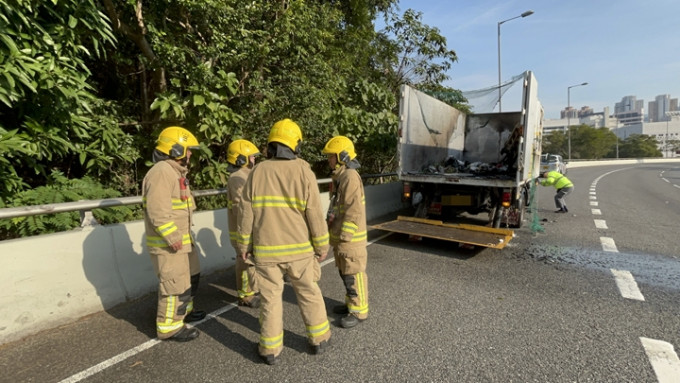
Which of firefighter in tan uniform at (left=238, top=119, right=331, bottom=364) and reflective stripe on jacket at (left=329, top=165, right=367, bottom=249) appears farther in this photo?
reflective stripe on jacket at (left=329, top=165, right=367, bottom=249)

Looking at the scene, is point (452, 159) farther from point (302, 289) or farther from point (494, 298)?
point (302, 289)

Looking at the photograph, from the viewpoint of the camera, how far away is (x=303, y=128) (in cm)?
710

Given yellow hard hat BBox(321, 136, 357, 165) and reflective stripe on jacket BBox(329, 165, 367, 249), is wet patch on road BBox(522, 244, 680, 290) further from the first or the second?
yellow hard hat BBox(321, 136, 357, 165)

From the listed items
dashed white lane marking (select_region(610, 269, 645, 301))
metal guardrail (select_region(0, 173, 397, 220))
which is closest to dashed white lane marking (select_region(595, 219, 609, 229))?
dashed white lane marking (select_region(610, 269, 645, 301))

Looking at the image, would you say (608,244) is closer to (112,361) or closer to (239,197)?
(239,197)

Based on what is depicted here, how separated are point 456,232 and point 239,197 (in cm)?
365

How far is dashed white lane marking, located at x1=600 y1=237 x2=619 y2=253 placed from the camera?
18.4 ft

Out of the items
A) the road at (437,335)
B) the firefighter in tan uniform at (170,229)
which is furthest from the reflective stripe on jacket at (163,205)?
the road at (437,335)

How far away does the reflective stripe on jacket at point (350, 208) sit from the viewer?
3180 mm

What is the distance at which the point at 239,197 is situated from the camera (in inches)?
141

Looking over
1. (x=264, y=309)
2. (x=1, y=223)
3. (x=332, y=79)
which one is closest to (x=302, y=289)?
(x=264, y=309)

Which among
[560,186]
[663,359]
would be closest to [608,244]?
[560,186]

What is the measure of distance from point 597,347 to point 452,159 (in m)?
6.09

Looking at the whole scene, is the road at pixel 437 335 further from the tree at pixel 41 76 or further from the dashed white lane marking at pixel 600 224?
the dashed white lane marking at pixel 600 224
